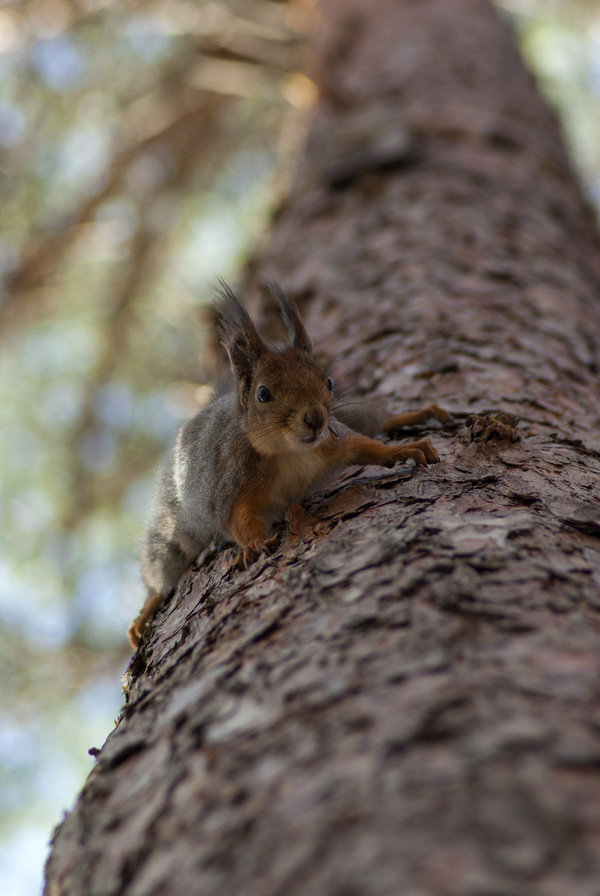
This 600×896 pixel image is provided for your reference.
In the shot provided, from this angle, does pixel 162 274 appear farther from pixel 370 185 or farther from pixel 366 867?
pixel 366 867

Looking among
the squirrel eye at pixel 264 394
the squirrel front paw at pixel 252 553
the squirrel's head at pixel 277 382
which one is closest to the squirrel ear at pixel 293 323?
the squirrel's head at pixel 277 382

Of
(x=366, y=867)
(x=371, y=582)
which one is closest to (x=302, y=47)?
(x=371, y=582)

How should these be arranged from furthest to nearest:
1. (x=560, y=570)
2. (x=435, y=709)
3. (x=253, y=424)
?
1. (x=253, y=424)
2. (x=560, y=570)
3. (x=435, y=709)

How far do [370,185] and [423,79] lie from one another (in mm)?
799

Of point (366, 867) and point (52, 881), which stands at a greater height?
point (52, 881)

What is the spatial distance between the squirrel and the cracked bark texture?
0.10 meters

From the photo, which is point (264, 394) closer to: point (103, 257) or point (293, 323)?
point (293, 323)

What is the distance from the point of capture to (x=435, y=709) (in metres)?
0.69

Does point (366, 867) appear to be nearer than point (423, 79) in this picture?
Yes

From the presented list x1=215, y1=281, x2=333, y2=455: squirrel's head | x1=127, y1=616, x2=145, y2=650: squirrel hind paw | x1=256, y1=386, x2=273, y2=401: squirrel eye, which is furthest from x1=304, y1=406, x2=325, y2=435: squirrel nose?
x1=127, y1=616, x2=145, y2=650: squirrel hind paw

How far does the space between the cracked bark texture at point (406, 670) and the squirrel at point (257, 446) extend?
0.10 metres

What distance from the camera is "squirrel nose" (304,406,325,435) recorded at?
1562 millimetres

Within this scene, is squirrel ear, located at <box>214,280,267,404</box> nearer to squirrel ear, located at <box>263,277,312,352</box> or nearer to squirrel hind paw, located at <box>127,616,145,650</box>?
squirrel ear, located at <box>263,277,312,352</box>

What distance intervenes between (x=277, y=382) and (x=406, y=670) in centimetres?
100
